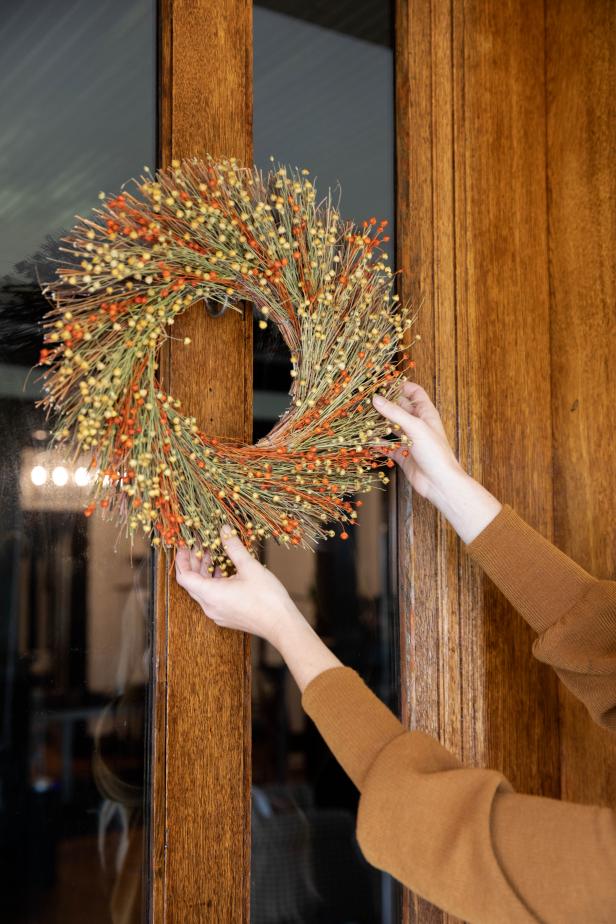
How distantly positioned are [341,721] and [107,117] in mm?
948

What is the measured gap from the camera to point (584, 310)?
1.65 meters

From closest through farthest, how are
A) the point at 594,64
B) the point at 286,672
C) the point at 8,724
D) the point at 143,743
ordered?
the point at 8,724 < the point at 143,743 < the point at 286,672 < the point at 594,64

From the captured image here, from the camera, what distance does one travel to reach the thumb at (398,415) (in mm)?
1282

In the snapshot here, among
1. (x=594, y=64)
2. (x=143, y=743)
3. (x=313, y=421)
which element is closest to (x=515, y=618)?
(x=313, y=421)

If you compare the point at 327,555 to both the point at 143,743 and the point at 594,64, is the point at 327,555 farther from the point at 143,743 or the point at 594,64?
the point at 594,64

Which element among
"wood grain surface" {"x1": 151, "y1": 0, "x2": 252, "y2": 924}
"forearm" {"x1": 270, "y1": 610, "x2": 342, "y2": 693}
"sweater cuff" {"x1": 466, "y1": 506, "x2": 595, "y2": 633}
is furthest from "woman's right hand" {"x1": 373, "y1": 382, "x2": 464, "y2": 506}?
"forearm" {"x1": 270, "y1": 610, "x2": 342, "y2": 693}

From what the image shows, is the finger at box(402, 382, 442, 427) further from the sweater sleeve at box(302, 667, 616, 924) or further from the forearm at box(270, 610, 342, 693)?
the sweater sleeve at box(302, 667, 616, 924)

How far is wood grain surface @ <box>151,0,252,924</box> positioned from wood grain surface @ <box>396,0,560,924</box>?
0.34 meters

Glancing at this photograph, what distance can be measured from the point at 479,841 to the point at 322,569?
1.94 feet

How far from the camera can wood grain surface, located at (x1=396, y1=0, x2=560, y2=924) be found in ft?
4.93

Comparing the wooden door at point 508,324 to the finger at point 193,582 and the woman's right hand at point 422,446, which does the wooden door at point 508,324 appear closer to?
the woman's right hand at point 422,446

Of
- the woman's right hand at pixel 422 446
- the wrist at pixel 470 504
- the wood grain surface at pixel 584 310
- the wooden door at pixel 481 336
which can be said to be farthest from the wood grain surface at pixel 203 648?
the wood grain surface at pixel 584 310

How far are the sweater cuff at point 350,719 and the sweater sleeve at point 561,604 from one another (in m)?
0.35

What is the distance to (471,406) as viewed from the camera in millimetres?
1563
